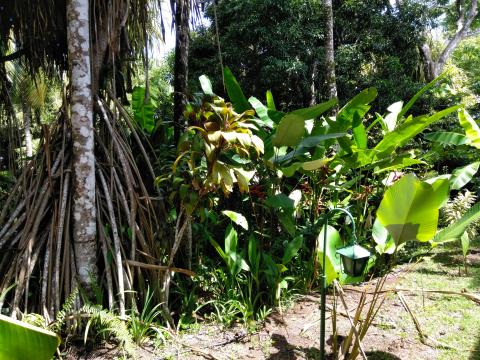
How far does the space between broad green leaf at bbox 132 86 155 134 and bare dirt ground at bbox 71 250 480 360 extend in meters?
2.12

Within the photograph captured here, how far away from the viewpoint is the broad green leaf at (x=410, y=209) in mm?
2020

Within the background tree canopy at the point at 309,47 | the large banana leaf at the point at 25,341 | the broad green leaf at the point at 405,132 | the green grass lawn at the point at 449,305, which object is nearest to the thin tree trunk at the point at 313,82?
the background tree canopy at the point at 309,47

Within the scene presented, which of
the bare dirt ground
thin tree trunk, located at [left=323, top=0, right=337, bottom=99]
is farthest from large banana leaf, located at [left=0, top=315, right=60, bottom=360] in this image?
thin tree trunk, located at [left=323, top=0, right=337, bottom=99]

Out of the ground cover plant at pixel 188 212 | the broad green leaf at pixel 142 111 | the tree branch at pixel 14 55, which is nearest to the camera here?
the ground cover plant at pixel 188 212

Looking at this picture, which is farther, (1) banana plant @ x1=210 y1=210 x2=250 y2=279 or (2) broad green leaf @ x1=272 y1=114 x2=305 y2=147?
(1) banana plant @ x1=210 y1=210 x2=250 y2=279

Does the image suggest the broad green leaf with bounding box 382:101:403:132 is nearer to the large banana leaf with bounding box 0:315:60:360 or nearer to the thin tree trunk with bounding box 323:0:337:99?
the thin tree trunk with bounding box 323:0:337:99

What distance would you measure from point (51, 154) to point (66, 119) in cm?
29

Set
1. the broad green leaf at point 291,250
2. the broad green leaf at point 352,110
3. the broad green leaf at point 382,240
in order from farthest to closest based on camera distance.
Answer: the broad green leaf at point 352,110
the broad green leaf at point 291,250
the broad green leaf at point 382,240

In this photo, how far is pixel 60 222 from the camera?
110 inches

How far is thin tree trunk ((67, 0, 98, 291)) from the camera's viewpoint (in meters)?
2.78

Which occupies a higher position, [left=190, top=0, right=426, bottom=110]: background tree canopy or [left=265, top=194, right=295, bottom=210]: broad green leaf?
[left=190, top=0, right=426, bottom=110]: background tree canopy

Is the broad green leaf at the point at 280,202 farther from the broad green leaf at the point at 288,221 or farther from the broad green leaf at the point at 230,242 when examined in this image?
the broad green leaf at the point at 230,242

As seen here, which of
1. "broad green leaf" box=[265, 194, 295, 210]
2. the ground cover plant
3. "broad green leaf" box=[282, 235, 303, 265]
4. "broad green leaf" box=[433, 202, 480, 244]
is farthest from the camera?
"broad green leaf" box=[282, 235, 303, 265]

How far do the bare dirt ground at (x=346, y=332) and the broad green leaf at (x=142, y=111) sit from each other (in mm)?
2124
